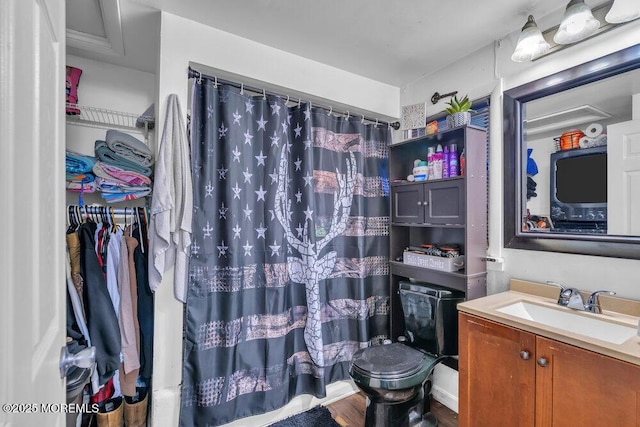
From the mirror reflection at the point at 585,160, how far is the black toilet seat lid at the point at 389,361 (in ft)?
3.32

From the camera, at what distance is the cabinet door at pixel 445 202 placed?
184cm

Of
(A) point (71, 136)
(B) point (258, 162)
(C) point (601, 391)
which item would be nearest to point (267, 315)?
(B) point (258, 162)

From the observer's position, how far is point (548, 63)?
64.5 inches

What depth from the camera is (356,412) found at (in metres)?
2.03

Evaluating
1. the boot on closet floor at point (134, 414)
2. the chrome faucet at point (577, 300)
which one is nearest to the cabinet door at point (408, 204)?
the chrome faucet at point (577, 300)

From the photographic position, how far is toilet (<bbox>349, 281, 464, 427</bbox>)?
62.4 inches

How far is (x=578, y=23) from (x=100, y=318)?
2741 millimetres

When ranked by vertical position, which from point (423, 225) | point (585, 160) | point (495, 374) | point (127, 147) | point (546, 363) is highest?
point (127, 147)

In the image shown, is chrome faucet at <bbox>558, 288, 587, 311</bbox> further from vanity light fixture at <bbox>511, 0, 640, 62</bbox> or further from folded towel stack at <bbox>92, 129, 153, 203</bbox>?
folded towel stack at <bbox>92, 129, 153, 203</bbox>

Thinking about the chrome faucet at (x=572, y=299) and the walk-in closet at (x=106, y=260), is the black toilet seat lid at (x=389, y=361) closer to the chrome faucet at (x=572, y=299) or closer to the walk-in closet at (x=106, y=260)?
the chrome faucet at (x=572, y=299)

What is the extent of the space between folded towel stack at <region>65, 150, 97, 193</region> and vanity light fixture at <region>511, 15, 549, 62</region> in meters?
2.42

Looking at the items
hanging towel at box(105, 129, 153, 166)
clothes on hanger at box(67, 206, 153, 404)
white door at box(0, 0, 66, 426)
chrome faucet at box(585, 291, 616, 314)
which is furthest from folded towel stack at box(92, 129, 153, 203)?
chrome faucet at box(585, 291, 616, 314)

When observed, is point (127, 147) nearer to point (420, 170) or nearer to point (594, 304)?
point (420, 170)

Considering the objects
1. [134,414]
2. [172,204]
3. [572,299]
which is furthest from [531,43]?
[134,414]
